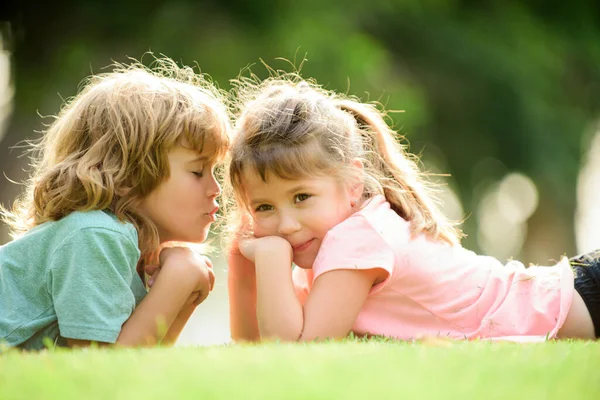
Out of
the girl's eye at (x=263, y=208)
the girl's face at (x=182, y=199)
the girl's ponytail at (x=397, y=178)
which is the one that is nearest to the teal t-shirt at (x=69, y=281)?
the girl's face at (x=182, y=199)

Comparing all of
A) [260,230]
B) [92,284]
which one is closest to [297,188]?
[260,230]

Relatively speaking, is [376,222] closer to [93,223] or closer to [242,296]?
[242,296]

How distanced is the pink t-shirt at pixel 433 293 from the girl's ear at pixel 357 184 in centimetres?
11

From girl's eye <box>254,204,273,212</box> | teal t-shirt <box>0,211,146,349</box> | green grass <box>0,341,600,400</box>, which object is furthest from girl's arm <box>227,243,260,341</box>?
green grass <box>0,341,600,400</box>

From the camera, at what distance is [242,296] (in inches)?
188

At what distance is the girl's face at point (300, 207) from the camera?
428 centimetres

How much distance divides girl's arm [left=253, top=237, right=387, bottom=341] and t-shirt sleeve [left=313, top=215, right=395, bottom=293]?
5 cm

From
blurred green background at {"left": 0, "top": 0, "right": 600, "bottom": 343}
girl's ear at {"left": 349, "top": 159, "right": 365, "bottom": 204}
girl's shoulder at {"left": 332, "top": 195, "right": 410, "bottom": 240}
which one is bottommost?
blurred green background at {"left": 0, "top": 0, "right": 600, "bottom": 343}

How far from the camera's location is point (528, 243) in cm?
1638

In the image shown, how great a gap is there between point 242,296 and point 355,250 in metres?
0.97

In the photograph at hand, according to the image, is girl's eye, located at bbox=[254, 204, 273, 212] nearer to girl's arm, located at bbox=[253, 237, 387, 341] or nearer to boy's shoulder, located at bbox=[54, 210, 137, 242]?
girl's arm, located at bbox=[253, 237, 387, 341]

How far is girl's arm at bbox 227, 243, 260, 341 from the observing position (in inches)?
187

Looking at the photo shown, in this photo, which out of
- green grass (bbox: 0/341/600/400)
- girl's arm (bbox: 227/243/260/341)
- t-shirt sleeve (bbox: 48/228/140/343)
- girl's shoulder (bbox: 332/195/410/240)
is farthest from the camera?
girl's arm (bbox: 227/243/260/341)

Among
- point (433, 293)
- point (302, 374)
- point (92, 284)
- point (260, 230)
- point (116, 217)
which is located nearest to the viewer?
point (302, 374)
